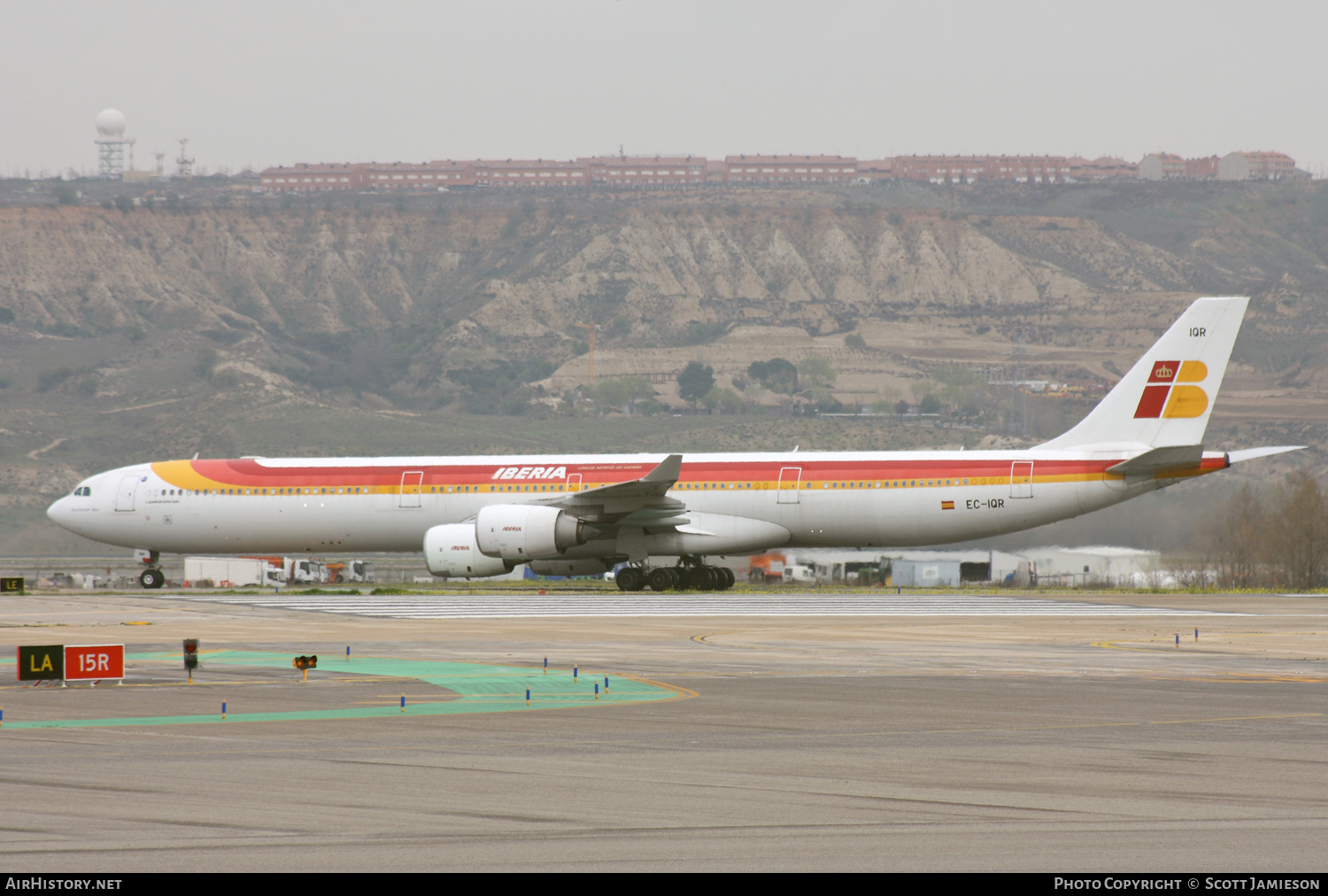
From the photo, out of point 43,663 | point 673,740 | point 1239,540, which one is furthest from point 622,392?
point 673,740

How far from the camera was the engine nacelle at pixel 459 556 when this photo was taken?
3684cm

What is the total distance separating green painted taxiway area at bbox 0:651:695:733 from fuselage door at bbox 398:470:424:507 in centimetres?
1871

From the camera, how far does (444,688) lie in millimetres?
16203

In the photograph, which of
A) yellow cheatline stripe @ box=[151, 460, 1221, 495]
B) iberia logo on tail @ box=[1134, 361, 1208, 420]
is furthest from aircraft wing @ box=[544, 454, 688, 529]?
iberia logo on tail @ box=[1134, 361, 1208, 420]

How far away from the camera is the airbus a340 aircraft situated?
120ft

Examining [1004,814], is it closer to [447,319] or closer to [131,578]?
[131,578]

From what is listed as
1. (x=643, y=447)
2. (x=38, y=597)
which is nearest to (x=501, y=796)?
(x=38, y=597)

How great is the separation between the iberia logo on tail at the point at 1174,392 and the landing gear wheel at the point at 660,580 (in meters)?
13.3

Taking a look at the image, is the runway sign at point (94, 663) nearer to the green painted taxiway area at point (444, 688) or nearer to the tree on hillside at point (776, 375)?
the green painted taxiway area at point (444, 688)

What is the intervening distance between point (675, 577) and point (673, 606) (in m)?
7.16

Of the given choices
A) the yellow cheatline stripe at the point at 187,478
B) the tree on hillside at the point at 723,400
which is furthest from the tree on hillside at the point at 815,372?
the yellow cheatline stripe at the point at 187,478

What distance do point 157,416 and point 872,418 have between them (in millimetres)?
73677

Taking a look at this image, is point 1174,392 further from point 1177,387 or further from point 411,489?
point 411,489

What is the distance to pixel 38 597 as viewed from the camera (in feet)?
123
